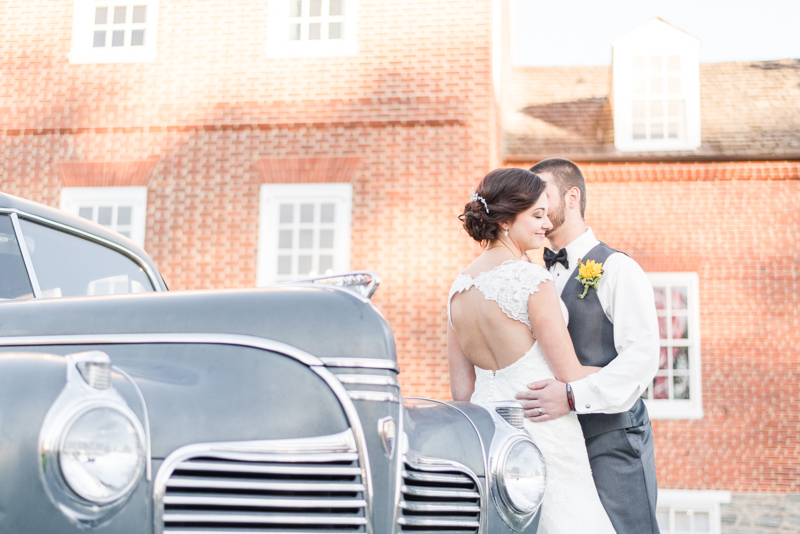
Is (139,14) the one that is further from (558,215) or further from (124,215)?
(558,215)

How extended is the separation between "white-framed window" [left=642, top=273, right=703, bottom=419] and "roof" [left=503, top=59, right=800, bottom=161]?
5.99 ft

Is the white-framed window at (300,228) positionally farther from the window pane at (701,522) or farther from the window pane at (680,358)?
the window pane at (701,522)

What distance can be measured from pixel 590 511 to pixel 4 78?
398 inches

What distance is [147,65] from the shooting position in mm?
9312

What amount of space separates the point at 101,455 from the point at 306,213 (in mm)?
7646

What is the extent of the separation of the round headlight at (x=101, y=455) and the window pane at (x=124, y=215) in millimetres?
8438

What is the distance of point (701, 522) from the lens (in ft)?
30.7

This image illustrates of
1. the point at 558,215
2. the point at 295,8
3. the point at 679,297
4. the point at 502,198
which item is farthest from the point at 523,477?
the point at 295,8

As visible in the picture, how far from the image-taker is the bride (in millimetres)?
2375

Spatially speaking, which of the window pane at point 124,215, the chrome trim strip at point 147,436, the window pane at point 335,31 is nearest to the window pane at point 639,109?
the window pane at point 335,31

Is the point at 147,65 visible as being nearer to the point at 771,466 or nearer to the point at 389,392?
the point at 389,392

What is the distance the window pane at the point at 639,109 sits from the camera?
34.9 ft

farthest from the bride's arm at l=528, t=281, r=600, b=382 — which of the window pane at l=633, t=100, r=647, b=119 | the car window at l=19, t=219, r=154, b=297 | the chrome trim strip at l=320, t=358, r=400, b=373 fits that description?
the window pane at l=633, t=100, r=647, b=119

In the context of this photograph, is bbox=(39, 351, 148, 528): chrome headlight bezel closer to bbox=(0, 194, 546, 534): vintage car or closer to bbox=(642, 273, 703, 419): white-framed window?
bbox=(0, 194, 546, 534): vintage car
